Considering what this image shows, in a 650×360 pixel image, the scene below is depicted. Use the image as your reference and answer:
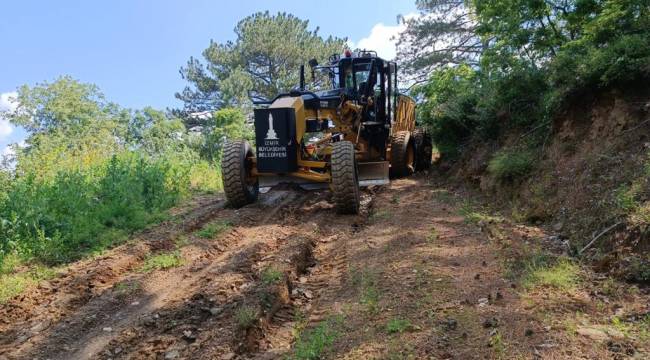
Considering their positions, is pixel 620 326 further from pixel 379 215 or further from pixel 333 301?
pixel 379 215

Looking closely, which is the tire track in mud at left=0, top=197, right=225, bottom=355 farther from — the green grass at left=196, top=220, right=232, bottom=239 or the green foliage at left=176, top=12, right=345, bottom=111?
the green foliage at left=176, top=12, right=345, bottom=111

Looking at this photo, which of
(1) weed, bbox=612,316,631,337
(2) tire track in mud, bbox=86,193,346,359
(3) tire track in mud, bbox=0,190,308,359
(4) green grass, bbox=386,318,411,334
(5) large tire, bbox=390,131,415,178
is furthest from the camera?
(5) large tire, bbox=390,131,415,178

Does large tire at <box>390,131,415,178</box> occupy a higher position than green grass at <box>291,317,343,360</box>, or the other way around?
large tire at <box>390,131,415,178</box>

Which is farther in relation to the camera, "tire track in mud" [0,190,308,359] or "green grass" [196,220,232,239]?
"green grass" [196,220,232,239]

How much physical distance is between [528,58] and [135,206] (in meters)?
7.37

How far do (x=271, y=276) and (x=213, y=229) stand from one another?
2177mm

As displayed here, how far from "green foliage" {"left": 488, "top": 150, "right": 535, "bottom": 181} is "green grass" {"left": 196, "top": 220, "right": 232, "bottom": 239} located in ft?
13.6

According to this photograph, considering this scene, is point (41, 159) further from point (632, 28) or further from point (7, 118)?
point (7, 118)

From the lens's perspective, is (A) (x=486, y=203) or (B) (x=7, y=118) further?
(B) (x=7, y=118)

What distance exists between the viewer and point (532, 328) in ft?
10.4

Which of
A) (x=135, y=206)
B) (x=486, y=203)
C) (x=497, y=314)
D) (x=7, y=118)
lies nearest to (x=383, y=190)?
(x=486, y=203)

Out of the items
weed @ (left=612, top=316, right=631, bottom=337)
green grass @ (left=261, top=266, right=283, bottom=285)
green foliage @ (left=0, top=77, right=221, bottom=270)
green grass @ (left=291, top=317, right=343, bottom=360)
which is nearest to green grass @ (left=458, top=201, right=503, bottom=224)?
green grass @ (left=261, top=266, right=283, bottom=285)

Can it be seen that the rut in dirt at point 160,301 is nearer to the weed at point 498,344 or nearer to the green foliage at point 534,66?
the weed at point 498,344

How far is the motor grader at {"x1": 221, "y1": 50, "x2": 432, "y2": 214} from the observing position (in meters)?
7.77
